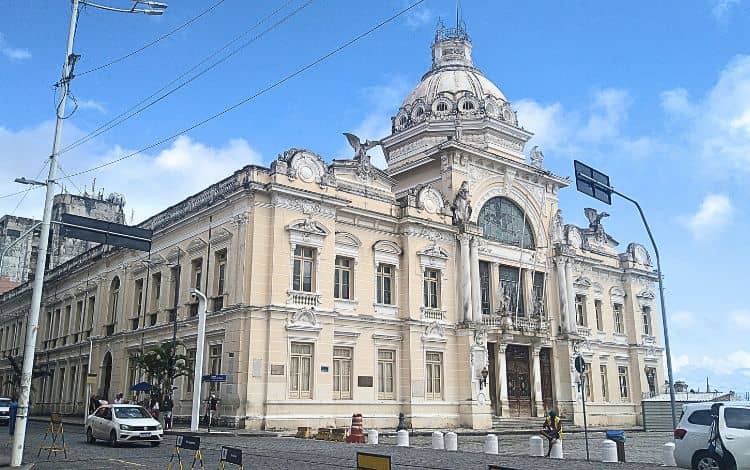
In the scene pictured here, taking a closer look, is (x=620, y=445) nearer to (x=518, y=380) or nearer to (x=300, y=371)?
(x=300, y=371)

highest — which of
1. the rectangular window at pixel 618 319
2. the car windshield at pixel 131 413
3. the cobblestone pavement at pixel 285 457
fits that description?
the rectangular window at pixel 618 319

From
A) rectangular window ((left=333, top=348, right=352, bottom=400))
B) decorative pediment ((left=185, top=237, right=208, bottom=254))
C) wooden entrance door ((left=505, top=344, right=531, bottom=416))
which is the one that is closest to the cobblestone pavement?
rectangular window ((left=333, top=348, right=352, bottom=400))

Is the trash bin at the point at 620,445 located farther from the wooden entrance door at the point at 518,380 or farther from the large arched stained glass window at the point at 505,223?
the large arched stained glass window at the point at 505,223

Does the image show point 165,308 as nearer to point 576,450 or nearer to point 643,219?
point 576,450

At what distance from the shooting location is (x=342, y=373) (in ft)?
103

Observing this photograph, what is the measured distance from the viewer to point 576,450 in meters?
23.4

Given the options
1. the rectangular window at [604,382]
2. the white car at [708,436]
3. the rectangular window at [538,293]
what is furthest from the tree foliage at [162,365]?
the rectangular window at [604,382]

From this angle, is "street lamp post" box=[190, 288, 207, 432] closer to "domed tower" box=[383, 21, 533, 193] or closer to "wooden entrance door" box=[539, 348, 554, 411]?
"domed tower" box=[383, 21, 533, 193]

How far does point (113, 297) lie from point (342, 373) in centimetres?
1720

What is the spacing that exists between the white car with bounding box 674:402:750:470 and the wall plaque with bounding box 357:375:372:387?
17981mm

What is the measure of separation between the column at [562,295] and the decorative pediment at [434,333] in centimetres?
945

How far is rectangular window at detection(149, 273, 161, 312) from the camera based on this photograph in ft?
118

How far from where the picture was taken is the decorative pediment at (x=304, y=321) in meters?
29.2

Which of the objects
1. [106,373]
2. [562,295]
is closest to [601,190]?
[562,295]
